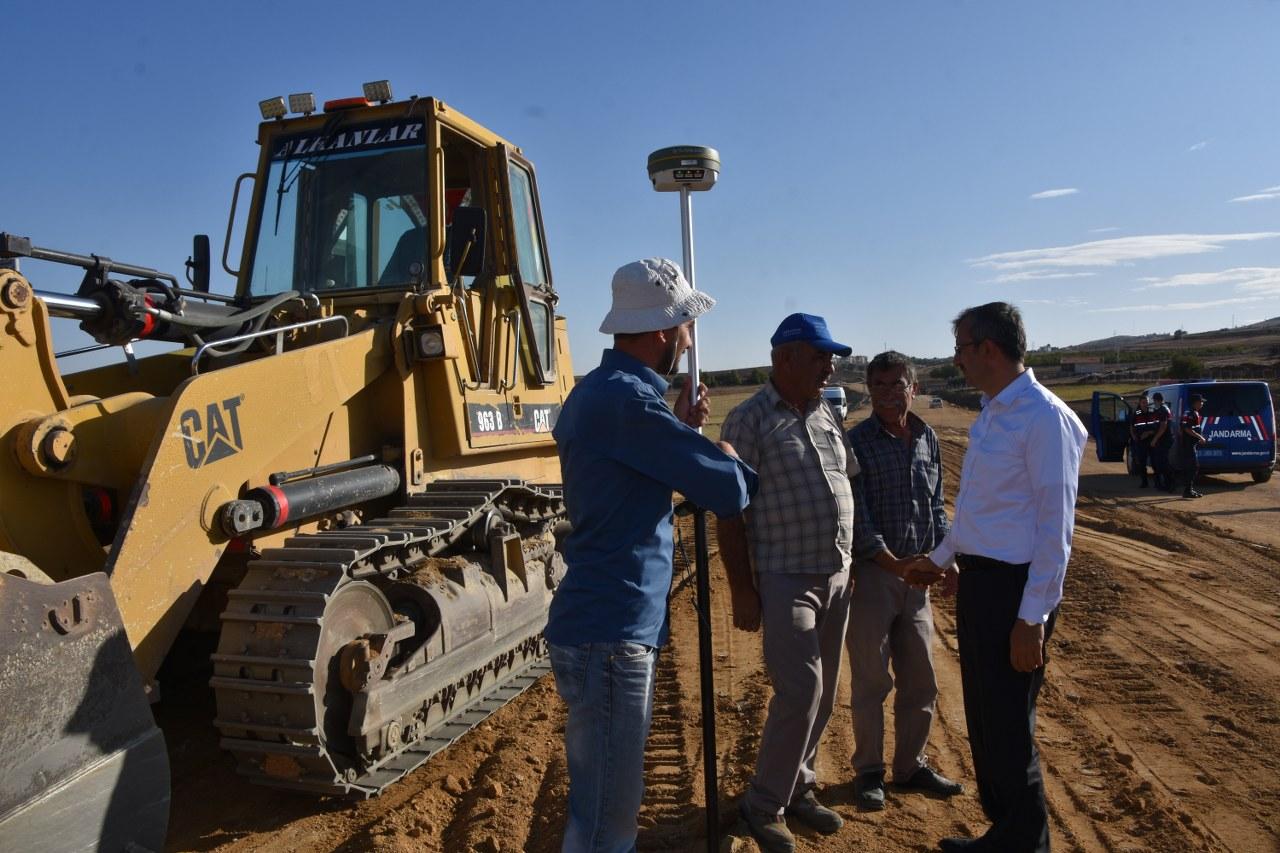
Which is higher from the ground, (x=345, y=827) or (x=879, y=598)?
(x=879, y=598)

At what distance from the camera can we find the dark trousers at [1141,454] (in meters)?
16.4

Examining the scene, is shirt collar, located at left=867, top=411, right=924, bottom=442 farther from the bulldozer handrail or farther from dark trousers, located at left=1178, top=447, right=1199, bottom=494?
dark trousers, located at left=1178, top=447, right=1199, bottom=494

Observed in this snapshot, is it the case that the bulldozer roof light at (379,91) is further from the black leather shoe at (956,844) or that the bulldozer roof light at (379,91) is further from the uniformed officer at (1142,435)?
the uniformed officer at (1142,435)

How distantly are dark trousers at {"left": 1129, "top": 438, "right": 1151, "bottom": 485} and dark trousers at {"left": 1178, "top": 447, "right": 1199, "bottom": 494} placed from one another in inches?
44.3

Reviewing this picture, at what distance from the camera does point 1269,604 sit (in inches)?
304

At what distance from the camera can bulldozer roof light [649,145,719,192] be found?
13.1ft

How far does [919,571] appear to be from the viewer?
4141 millimetres

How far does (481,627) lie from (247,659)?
59.9 inches

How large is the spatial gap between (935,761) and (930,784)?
0.34m

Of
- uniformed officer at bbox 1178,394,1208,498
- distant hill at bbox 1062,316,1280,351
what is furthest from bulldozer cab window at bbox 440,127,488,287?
distant hill at bbox 1062,316,1280,351

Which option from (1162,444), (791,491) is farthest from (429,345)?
(1162,444)

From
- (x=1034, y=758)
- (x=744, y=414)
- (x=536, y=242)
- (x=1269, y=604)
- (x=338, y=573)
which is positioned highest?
(x=536, y=242)

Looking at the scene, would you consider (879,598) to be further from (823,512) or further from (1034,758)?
(1034,758)

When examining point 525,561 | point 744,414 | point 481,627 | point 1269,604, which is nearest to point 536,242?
point 525,561
